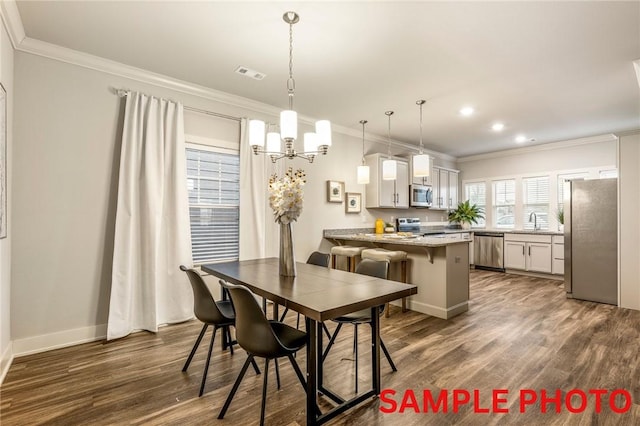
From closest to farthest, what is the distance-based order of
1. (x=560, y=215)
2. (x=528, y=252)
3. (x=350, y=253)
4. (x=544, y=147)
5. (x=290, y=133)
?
(x=290, y=133) < (x=350, y=253) < (x=560, y=215) < (x=528, y=252) < (x=544, y=147)

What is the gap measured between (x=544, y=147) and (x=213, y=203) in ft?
21.4

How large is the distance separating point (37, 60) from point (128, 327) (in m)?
2.58

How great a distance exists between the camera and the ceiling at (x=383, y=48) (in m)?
2.29

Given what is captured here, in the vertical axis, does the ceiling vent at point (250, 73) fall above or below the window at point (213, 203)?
above

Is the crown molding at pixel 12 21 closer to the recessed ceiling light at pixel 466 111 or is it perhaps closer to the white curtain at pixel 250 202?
the white curtain at pixel 250 202

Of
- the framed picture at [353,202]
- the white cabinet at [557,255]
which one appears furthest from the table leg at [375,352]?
the white cabinet at [557,255]

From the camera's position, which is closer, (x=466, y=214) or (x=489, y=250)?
(x=489, y=250)

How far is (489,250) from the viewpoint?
269 inches

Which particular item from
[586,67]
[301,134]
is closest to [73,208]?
[301,134]

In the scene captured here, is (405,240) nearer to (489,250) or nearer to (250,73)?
(250,73)

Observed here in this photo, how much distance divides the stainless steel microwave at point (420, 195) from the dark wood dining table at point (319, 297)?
388cm

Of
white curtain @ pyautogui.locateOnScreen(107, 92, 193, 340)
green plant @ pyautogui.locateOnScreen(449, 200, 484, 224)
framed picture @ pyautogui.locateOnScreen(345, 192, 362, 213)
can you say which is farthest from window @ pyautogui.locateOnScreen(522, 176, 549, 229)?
white curtain @ pyautogui.locateOnScreen(107, 92, 193, 340)

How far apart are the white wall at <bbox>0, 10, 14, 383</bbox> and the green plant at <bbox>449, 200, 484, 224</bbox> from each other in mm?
7524

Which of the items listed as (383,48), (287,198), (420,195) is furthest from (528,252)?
(287,198)
